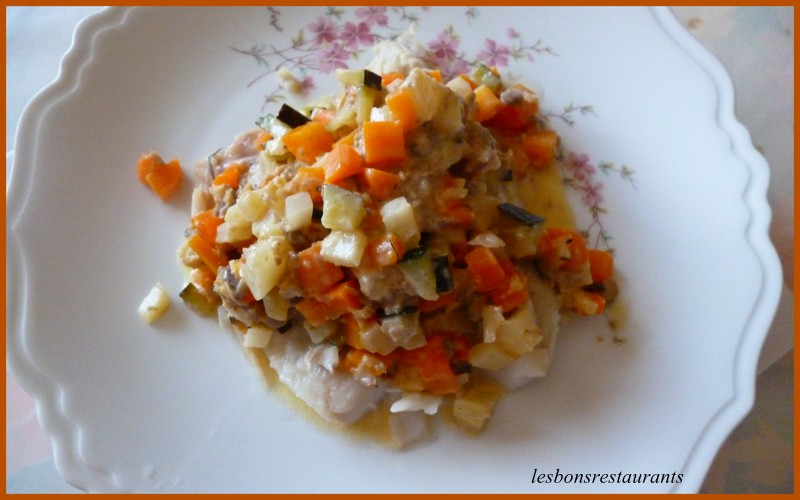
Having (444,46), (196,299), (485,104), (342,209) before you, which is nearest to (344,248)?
(342,209)

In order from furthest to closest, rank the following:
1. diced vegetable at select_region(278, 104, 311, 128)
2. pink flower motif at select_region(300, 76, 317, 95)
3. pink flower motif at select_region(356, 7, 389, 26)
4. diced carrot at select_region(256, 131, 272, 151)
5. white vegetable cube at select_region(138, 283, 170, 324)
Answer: pink flower motif at select_region(356, 7, 389, 26) < pink flower motif at select_region(300, 76, 317, 95) < diced carrot at select_region(256, 131, 272, 151) < white vegetable cube at select_region(138, 283, 170, 324) < diced vegetable at select_region(278, 104, 311, 128)

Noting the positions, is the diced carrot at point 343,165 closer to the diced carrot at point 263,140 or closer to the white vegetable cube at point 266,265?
the white vegetable cube at point 266,265

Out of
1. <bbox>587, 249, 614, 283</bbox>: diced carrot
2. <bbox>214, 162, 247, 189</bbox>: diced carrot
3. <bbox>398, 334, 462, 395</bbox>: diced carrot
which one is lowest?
<bbox>398, 334, 462, 395</bbox>: diced carrot

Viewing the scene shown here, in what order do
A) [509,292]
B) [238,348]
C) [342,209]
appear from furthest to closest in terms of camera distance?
[238,348]
[509,292]
[342,209]

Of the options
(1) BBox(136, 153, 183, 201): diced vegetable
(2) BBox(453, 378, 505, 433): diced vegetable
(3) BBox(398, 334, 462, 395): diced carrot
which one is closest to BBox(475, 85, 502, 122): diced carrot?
(3) BBox(398, 334, 462, 395): diced carrot

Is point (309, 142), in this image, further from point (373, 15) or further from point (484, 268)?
point (373, 15)

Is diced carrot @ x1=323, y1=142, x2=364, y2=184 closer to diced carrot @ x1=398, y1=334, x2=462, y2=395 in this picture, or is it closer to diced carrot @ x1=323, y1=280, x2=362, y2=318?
diced carrot @ x1=323, y1=280, x2=362, y2=318

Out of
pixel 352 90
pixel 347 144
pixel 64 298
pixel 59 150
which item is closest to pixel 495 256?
pixel 347 144

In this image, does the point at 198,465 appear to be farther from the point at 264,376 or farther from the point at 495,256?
the point at 495,256
